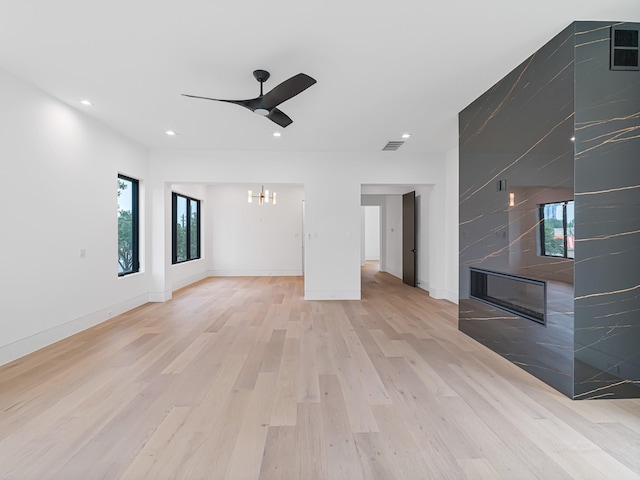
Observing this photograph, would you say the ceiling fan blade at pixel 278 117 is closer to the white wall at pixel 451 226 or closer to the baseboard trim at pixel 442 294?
the white wall at pixel 451 226

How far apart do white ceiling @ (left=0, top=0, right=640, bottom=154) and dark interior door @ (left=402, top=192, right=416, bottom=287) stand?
11.3 feet

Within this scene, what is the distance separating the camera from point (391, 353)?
126 inches

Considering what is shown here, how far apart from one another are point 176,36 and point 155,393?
2.80 m

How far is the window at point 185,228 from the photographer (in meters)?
7.11

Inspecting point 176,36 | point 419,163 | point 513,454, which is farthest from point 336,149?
point 513,454

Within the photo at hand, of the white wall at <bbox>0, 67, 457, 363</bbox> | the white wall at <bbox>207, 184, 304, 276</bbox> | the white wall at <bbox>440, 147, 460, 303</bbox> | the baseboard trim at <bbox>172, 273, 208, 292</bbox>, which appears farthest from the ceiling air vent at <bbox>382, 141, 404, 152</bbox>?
the baseboard trim at <bbox>172, 273, 208, 292</bbox>

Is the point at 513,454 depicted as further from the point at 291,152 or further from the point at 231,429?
the point at 291,152

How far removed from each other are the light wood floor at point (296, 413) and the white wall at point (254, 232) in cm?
533

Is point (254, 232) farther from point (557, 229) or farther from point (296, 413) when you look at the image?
point (557, 229)

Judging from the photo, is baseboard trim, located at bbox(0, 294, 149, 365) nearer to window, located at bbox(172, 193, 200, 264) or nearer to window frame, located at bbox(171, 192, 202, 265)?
window frame, located at bbox(171, 192, 202, 265)

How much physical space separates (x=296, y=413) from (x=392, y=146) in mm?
4597

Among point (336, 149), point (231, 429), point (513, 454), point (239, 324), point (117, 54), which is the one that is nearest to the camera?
point (513, 454)

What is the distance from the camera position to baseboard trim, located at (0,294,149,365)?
2988mm

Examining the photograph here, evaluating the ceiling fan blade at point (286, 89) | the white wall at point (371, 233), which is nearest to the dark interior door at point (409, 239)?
the ceiling fan blade at point (286, 89)
